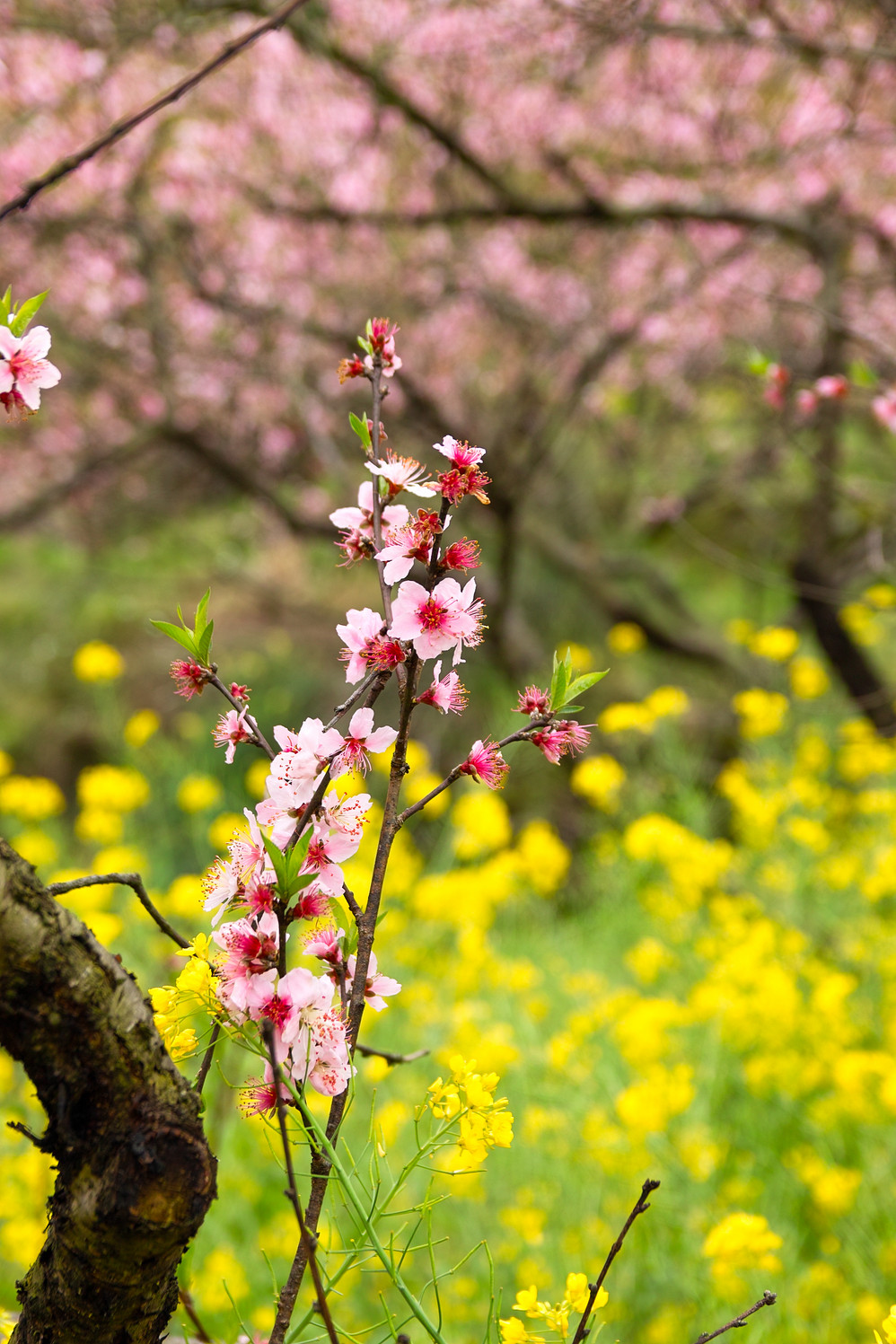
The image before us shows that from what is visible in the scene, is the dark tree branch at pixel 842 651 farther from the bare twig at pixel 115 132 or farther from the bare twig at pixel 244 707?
the bare twig at pixel 244 707

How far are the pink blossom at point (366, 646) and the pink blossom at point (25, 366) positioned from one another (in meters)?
0.36

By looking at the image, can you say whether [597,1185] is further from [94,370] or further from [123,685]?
[94,370]

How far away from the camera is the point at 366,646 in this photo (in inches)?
32.5

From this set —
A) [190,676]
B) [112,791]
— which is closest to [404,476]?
[190,676]

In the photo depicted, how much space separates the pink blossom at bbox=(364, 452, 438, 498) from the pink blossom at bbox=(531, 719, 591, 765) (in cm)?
24

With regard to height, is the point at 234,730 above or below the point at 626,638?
below

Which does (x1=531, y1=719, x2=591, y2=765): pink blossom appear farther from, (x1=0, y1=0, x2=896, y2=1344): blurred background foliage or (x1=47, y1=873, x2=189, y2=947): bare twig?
(x1=0, y1=0, x2=896, y2=1344): blurred background foliage

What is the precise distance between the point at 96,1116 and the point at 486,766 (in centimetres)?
41

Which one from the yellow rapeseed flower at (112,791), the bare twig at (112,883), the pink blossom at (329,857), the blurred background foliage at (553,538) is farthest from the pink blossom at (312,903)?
the yellow rapeseed flower at (112,791)

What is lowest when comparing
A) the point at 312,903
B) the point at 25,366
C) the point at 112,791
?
the point at 312,903

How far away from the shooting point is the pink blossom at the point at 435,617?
78cm

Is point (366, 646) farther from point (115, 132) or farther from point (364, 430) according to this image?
point (115, 132)

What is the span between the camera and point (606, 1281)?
1.96m

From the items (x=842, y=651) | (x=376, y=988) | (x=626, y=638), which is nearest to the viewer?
(x=376, y=988)
